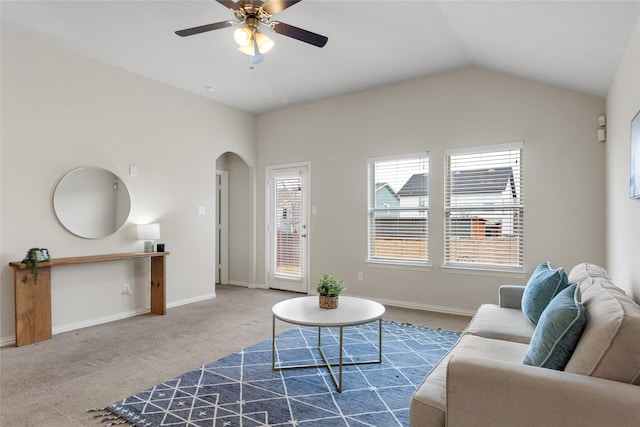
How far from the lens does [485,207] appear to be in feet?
14.0

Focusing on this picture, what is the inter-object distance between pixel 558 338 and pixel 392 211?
348 centimetres

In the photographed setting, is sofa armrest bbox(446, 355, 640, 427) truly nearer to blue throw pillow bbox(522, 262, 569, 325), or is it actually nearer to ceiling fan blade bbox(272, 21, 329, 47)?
blue throw pillow bbox(522, 262, 569, 325)

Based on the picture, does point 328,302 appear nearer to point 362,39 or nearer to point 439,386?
point 439,386

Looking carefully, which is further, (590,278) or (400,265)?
(400,265)

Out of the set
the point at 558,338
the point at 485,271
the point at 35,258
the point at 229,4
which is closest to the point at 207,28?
the point at 229,4

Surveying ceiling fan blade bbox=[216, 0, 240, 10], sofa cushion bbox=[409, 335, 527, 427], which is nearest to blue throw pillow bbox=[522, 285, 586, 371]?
sofa cushion bbox=[409, 335, 527, 427]

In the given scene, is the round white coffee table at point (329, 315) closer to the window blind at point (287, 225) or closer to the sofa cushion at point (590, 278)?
the sofa cushion at point (590, 278)

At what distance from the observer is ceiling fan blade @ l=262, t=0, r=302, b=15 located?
2.53 metres

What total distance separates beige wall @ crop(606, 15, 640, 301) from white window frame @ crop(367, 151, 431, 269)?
1.83m

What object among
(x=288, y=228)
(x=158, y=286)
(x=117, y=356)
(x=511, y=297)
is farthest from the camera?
(x=288, y=228)

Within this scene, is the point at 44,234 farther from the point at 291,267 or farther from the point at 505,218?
the point at 505,218

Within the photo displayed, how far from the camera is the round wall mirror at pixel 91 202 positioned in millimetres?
3834

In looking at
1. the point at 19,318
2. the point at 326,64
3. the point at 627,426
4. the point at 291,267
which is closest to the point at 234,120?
the point at 326,64

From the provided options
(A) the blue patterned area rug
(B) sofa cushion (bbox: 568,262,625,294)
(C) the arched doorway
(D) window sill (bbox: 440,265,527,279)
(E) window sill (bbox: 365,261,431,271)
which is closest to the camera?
(B) sofa cushion (bbox: 568,262,625,294)
